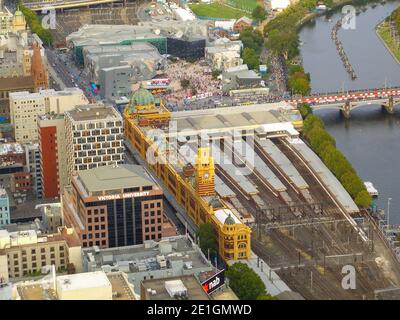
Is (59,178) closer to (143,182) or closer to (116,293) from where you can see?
(143,182)

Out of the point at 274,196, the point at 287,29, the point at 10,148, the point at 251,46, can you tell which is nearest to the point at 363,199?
the point at 274,196

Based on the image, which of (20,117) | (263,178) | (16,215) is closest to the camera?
(16,215)

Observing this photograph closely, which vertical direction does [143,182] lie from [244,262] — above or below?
above

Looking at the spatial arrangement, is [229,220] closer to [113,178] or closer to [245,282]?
[113,178]

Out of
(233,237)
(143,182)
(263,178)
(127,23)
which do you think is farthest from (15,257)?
(127,23)

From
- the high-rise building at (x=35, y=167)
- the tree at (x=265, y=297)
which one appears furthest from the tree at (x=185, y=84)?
the tree at (x=265, y=297)

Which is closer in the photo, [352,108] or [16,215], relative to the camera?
[16,215]

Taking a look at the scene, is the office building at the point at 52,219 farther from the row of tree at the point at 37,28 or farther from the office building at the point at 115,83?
the row of tree at the point at 37,28
